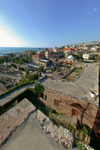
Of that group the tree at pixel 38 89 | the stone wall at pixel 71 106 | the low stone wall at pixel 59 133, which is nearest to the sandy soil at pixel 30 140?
the low stone wall at pixel 59 133

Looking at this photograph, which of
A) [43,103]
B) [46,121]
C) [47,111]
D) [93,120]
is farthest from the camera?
[43,103]

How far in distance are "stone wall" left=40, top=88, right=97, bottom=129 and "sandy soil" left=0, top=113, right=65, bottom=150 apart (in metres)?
3.85

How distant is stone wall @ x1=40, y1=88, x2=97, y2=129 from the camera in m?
6.38

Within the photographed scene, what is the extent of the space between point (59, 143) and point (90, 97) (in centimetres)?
474

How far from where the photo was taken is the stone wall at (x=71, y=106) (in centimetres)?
638

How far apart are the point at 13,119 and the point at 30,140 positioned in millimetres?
1737

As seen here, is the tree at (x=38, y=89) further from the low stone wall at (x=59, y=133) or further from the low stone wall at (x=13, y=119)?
the low stone wall at (x=59, y=133)

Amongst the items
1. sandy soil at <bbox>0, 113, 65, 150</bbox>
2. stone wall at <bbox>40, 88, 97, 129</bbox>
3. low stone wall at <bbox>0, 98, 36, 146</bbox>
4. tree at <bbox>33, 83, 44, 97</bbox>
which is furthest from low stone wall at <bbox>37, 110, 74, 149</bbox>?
tree at <bbox>33, 83, 44, 97</bbox>

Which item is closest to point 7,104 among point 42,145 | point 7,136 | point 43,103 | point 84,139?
point 43,103

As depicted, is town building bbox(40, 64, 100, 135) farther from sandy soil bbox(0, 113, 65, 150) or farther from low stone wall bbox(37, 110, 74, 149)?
sandy soil bbox(0, 113, 65, 150)

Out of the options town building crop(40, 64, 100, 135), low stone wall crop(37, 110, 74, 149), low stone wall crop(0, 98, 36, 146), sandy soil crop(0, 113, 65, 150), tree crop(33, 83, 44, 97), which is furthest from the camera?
tree crop(33, 83, 44, 97)

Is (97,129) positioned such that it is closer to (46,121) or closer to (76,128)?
(76,128)

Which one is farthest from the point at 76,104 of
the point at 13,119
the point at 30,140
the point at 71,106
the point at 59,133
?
the point at 13,119

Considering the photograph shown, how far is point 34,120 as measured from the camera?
4656mm
